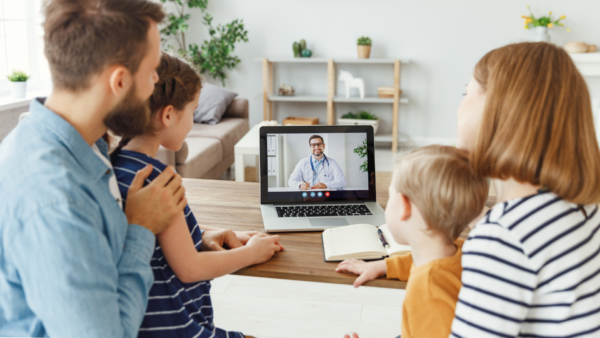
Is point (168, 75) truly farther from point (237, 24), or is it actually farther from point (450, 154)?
point (237, 24)

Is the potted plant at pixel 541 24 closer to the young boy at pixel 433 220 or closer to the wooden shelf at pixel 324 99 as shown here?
the wooden shelf at pixel 324 99

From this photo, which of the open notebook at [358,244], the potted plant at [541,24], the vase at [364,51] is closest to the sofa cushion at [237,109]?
the vase at [364,51]

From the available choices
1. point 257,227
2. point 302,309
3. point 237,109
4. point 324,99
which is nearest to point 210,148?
point 237,109

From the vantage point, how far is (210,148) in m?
3.56

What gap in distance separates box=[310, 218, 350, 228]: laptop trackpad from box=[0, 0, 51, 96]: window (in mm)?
3454

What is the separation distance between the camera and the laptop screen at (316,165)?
1479 millimetres

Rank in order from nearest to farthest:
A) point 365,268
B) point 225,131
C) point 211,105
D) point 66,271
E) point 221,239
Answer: point 66,271 < point 365,268 < point 221,239 < point 225,131 < point 211,105

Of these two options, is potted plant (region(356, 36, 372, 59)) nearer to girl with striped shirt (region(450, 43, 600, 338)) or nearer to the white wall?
the white wall

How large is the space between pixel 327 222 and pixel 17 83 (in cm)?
331

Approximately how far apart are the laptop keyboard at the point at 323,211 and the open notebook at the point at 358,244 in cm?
15

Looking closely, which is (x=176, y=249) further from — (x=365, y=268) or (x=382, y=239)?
(x=382, y=239)

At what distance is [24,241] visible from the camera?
69cm

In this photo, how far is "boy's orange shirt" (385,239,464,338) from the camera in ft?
2.77

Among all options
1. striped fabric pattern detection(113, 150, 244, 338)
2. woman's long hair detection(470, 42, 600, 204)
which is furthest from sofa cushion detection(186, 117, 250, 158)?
woman's long hair detection(470, 42, 600, 204)
